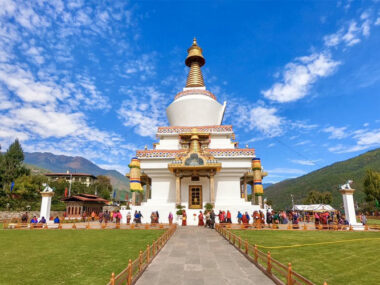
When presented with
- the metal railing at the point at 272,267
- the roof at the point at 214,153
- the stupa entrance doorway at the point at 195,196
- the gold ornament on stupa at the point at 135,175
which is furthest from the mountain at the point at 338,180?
the metal railing at the point at 272,267

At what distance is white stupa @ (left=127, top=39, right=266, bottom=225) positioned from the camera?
23.5 m

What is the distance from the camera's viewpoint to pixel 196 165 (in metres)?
23.4

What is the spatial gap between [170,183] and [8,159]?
38336 mm

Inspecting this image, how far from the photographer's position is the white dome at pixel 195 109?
99.3 feet

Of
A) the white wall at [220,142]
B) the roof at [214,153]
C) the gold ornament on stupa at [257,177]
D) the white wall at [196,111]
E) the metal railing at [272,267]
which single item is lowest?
the metal railing at [272,267]

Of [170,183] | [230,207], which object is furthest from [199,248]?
[170,183]

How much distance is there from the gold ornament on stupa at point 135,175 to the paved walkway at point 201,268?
14.8 meters

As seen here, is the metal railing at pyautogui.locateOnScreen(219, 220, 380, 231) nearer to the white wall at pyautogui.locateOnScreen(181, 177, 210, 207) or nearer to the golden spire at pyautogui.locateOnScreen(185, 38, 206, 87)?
the white wall at pyautogui.locateOnScreen(181, 177, 210, 207)

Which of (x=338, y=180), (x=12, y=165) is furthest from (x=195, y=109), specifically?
(x=338, y=180)

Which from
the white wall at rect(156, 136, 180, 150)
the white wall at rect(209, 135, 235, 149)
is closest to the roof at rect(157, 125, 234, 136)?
the white wall at rect(209, 135, 235, 149)

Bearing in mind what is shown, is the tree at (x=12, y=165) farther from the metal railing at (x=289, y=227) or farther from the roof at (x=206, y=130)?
the metal railing at (x=289, y=227)

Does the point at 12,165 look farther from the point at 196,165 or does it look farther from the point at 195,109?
the point at 196,165

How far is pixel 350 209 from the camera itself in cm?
2027

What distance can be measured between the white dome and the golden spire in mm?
3407
